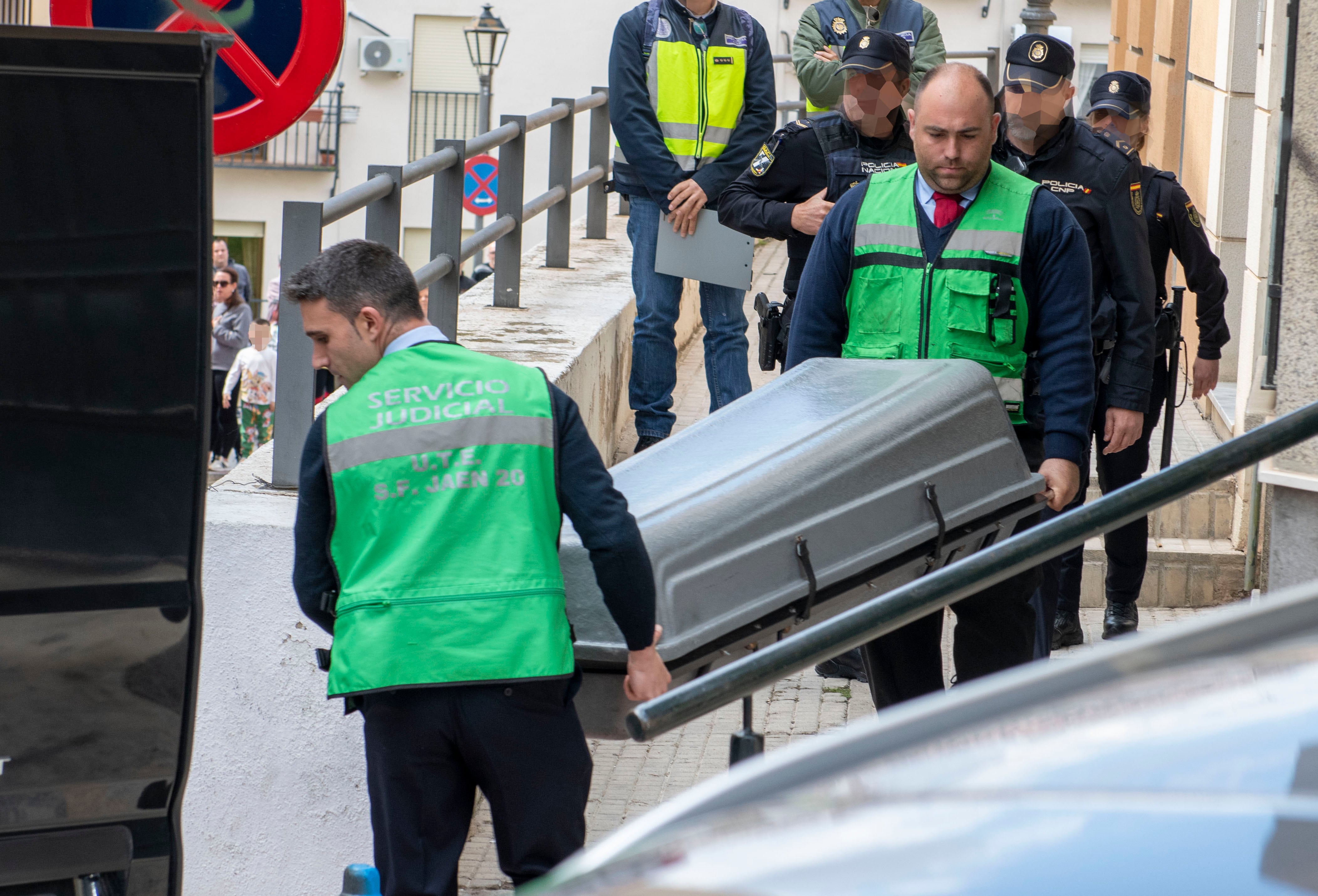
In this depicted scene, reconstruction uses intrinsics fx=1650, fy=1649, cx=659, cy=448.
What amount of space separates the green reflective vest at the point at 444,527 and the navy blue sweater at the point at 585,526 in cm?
4

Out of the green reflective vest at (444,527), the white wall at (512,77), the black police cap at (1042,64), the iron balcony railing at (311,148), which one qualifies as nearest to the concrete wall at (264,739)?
the green reflective vest at (444,527)

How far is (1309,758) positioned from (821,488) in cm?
232

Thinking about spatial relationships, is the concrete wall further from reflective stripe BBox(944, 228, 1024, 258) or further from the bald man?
reflective stripe BBox(944, 228, 1024, 258)

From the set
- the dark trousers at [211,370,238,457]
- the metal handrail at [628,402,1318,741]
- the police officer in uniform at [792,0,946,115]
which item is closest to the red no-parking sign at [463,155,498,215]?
the dark trousers at [211,370,238,457]

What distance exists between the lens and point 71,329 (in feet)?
8.52

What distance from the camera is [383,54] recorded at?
104 feet

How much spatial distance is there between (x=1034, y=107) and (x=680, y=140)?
72.3 inches

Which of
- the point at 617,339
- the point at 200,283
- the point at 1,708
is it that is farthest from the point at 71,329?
the point at 617,339

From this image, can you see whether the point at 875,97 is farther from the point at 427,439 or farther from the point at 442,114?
the point at 442,114

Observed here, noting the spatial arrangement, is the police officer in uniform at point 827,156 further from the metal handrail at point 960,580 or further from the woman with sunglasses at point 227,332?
the woman with sunglasses at point 227,332

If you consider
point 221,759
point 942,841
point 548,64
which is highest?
point 548,64

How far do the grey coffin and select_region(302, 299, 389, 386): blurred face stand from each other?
0.54 m

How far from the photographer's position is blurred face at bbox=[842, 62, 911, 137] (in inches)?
195

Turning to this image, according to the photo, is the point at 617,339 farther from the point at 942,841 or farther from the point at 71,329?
→ the point at 942,841
